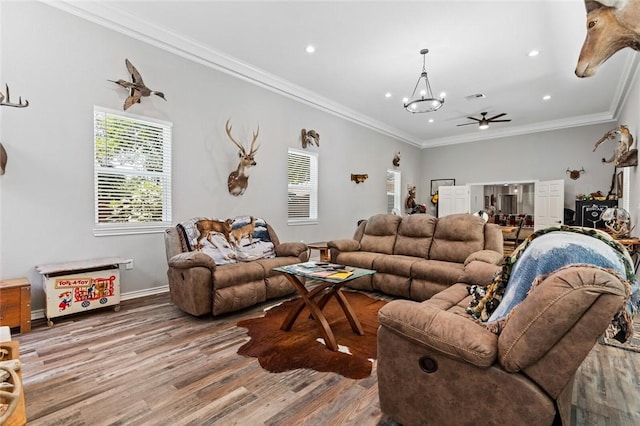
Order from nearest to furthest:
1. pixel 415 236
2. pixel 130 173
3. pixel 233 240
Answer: pixel 130 173 → pixel 233 240 → pixel 415 236

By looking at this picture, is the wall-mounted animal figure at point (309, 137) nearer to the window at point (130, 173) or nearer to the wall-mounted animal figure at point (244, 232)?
the wall-mounted animal figure at point (244, 232)

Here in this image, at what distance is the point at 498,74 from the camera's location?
194 inches

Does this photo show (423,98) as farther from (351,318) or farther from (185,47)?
(351,318)

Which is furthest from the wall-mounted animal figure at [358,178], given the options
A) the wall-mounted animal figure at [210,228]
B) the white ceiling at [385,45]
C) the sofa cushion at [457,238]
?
the wall-mounted animal figure at [210,228]

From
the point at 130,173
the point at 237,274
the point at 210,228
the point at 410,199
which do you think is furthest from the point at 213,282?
the point at 410,199

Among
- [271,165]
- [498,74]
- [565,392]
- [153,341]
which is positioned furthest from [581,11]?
[153,341]

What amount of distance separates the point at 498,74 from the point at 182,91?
4.76 m

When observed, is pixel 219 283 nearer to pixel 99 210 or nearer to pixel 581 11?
pixel 99 210

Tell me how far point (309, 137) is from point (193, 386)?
4.63 metres

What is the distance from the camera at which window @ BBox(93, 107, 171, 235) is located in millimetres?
3449

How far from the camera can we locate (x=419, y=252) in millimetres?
4215

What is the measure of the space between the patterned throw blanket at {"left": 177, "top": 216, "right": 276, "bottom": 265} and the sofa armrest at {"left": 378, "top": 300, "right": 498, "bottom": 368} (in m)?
2.52

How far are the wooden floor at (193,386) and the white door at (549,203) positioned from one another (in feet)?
18.5

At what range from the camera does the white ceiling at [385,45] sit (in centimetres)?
335
